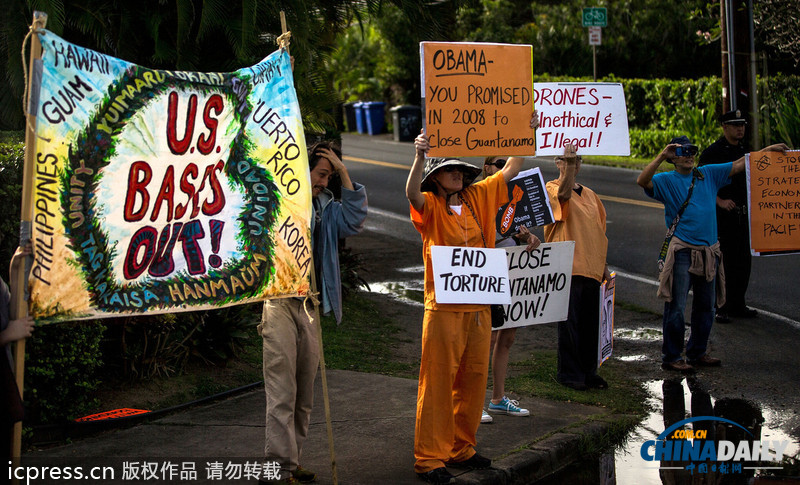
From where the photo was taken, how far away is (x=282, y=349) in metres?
5.14

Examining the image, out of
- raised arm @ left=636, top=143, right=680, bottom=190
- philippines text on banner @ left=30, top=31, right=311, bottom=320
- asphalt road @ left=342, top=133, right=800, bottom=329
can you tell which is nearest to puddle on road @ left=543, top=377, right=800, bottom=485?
raised arm @ left=636, top=143, right=680, bottom=190

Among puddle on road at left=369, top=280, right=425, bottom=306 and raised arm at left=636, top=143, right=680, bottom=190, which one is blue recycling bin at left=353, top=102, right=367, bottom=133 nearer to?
puddle on road at left=369, top=280, right=425, bottom=306

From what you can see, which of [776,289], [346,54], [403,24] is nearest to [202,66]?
[776,289]

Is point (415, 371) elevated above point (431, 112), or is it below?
below

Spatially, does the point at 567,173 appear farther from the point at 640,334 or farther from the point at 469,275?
the point at 640,334

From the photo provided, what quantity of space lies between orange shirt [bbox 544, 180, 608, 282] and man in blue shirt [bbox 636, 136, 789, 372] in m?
0.73

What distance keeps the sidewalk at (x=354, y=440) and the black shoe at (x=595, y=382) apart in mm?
505

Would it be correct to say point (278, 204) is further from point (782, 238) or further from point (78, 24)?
point (782, 238)

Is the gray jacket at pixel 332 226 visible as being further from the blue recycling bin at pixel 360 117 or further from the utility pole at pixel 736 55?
the blue recycling bin at pixel 360 117

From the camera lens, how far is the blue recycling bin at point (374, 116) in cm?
2973

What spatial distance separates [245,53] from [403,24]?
1925 centimetres

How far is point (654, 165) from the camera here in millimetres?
7508

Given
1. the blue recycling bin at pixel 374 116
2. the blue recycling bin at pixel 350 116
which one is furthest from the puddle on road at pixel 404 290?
the blue recycling bin at pixel 350 116

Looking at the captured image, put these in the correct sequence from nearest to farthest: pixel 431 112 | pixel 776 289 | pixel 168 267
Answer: pixel 168 267
pixel 431 112
pixel 776 289
